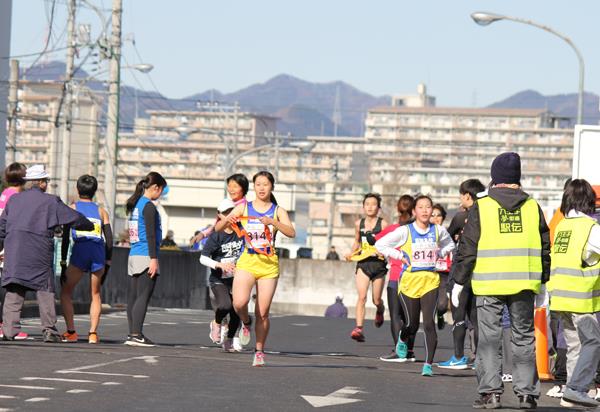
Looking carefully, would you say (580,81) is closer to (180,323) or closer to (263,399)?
(180,323)

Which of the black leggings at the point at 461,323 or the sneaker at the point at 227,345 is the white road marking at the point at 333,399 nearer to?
the black leggings at the point at 461,323

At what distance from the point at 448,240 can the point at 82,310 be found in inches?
573

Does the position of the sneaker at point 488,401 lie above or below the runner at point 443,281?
below

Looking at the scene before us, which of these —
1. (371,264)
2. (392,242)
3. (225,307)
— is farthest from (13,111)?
(392,242)

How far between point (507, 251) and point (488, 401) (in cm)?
112

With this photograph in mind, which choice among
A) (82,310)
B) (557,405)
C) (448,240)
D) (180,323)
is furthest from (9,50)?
(557,405)

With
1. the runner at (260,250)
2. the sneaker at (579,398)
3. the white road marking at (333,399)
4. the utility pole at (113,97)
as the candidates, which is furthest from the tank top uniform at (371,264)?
the utility pole at (113,97)

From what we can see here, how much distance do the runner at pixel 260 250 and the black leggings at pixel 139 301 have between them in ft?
8.12

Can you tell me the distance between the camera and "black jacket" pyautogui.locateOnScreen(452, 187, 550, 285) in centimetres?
1125

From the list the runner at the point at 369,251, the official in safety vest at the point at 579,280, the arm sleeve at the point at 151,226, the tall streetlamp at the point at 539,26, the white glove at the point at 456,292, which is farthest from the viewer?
the tall streetlamp at the point at 539,26

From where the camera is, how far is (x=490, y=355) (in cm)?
1112

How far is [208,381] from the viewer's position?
39.3 ft

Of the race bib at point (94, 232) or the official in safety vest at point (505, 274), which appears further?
the race bib at point (94, 232)

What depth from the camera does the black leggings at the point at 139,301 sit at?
16391mm
